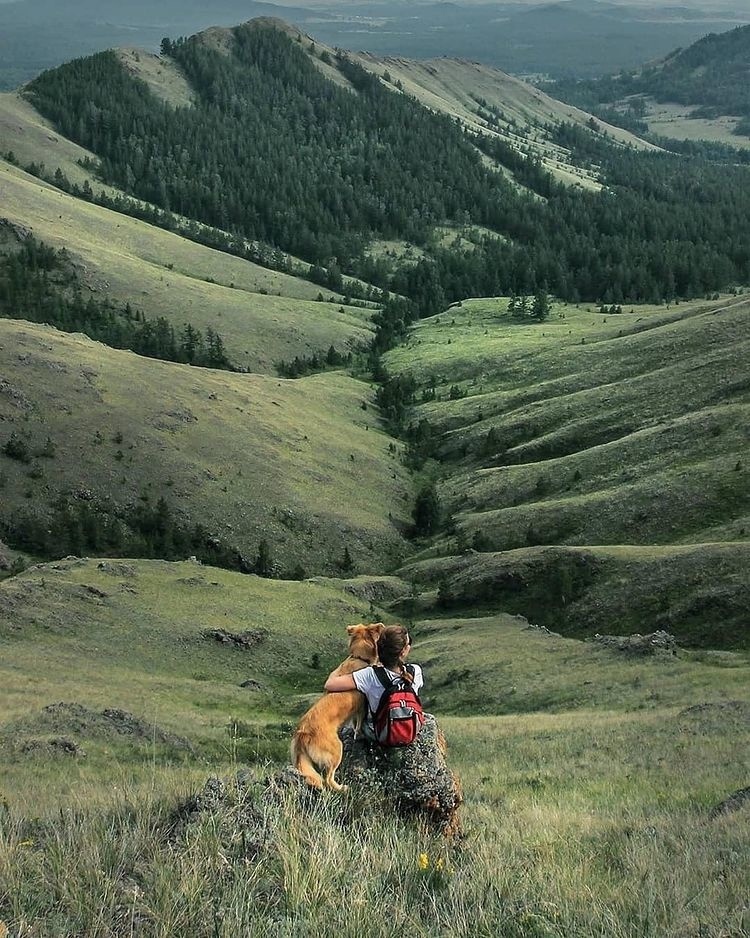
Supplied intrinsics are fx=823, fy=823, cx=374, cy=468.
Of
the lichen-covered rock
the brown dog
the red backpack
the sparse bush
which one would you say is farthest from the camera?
the sparse bush

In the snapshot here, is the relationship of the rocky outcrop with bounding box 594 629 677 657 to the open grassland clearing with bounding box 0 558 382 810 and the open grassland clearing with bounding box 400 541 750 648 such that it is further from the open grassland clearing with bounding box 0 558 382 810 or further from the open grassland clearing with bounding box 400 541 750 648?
the open grassland clearing with bounding box 0 558 382 810

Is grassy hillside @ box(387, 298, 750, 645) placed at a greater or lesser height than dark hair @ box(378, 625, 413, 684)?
lesser

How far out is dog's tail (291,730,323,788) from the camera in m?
10.6

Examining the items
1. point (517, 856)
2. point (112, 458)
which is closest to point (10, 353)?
point (112, 458)

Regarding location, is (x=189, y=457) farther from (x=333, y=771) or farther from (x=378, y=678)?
(x=333, y=771)

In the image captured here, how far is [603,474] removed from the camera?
73812 millimetres

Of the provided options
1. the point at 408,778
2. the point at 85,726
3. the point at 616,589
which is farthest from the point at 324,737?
the point at 616,589

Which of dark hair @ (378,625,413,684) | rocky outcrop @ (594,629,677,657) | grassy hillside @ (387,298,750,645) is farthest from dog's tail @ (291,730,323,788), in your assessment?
grassy hillside @ (387,298,750,645)

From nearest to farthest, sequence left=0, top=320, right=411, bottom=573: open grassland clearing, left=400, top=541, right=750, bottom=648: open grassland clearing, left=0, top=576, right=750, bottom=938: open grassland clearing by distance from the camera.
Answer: left=0, top=576, right=750, bottom=938: open grassland clearing
left=400, top=541, right=750, bottom=648: open grassland clearing
left=0, top=320, right=411, bottom=573: open grassland clearing

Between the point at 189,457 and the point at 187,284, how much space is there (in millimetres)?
85238

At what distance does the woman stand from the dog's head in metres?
0.12

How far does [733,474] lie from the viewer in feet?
203

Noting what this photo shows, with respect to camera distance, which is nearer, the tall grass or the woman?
the tall grass

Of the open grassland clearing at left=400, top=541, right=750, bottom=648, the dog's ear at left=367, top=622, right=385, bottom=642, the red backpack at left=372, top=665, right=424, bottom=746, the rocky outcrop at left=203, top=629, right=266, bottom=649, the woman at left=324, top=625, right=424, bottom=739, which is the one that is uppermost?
the dog's ear at left=367, top=622, right=385, bottom=642
